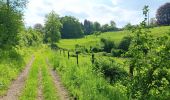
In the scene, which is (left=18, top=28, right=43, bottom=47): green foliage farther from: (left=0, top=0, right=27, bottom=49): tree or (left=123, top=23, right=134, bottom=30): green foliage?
(left=123, top=23, right=134, bottom=30): green foliage

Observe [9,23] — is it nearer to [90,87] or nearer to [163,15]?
[90,87]

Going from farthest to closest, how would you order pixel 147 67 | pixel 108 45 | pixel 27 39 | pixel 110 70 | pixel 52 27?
pixel 52 27 < pixel 108 45 < pixel 27 39 < pixel 110 70 < pixel 147 67

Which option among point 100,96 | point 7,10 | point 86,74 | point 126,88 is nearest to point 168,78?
point 126,88

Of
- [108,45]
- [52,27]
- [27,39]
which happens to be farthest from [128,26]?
[52,27]

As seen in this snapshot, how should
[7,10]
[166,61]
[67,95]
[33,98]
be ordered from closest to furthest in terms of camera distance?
[166,61], [33,98], [67,95], [7,10]

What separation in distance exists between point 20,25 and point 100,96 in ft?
113

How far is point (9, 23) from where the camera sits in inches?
1822

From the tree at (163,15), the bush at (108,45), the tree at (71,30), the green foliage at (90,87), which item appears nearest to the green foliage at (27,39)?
the bush at (108,45)

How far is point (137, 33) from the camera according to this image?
1298cm

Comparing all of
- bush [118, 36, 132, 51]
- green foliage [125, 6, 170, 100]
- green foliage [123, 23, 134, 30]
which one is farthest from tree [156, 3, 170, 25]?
green foliage [125, 6, 170, 100]

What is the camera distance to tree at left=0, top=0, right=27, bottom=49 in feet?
149

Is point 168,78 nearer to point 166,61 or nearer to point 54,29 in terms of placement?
point 166,61

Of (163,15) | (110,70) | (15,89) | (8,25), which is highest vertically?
(163,15)

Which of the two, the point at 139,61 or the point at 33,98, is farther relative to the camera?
the point at 33,98
